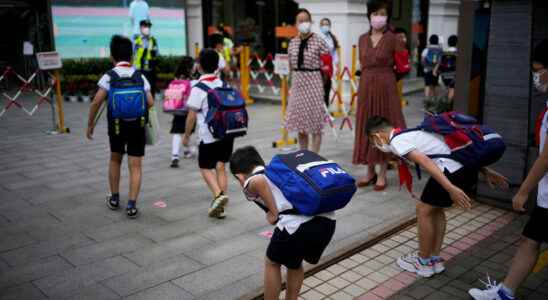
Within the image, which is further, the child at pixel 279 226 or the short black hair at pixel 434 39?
the short black hair at pixel 434 39

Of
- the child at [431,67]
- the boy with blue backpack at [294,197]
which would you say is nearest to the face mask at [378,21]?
the boy with blue backpack at [294,197]

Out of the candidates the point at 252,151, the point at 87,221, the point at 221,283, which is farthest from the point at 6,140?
the point at 252,151

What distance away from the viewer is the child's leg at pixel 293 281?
10.5 ft

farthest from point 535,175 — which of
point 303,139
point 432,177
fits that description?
point 303,139

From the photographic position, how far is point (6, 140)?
29.0 feet

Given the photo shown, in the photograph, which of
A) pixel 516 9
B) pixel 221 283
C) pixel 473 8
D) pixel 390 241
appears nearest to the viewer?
pixel 221 283

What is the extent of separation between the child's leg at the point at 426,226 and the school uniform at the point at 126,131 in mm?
2846

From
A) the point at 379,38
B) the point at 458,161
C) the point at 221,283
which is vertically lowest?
the point at 221,283

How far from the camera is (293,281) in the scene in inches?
127

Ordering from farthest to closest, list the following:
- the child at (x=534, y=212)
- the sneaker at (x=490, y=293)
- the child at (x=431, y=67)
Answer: the child at (x=431, y=67) < the sneaker at (x=490, y=293) < the child at (x=534, y=212)

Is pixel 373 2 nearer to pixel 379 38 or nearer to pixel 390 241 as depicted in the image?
pixel 379 38

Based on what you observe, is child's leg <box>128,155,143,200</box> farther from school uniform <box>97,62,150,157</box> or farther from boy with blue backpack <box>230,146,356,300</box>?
boy with blue backpack <box>230,146,356,300</box>

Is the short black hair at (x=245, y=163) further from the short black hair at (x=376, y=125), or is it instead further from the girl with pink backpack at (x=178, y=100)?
the girl with pink backpack at (x=178, y=100)

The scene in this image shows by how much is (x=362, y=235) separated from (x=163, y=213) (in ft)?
6.90
